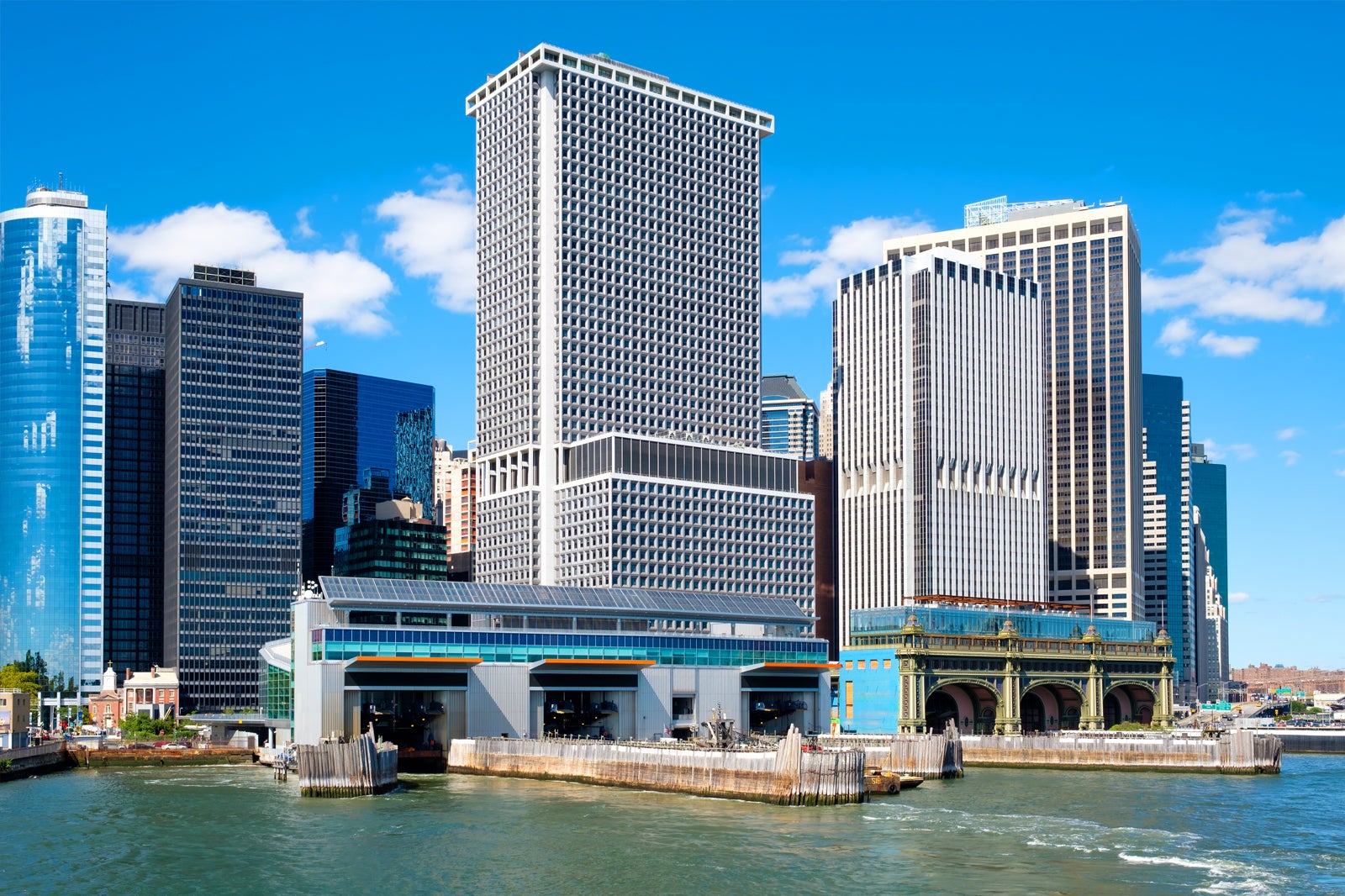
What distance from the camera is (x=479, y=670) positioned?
181000 mm

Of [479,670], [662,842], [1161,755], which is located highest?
[479,670]

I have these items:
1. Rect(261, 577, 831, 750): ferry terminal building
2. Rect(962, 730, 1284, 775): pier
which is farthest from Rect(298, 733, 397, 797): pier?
Rect(962, 730, 1284, 775): pier

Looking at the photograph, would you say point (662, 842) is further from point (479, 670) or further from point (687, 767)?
point (479, 670)

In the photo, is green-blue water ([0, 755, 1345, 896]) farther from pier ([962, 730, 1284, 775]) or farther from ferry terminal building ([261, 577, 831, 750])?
pier ([962, 730, 1284, 775])

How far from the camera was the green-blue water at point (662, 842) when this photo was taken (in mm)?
94500

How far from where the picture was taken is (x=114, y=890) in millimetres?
93062

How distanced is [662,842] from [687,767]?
33.6m

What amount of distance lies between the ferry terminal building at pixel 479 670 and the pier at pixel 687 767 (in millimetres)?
8887

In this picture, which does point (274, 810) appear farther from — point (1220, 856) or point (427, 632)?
point (1220, 856)

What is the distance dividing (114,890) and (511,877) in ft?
77.1

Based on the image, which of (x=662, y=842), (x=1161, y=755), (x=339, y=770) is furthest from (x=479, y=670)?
(x=1161, y=755)

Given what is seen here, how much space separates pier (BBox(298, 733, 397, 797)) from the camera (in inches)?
5463

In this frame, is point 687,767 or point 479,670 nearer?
point 687,767

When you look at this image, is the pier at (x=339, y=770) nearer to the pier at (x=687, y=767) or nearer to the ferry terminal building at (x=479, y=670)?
the pier at (x=687, y=767)
